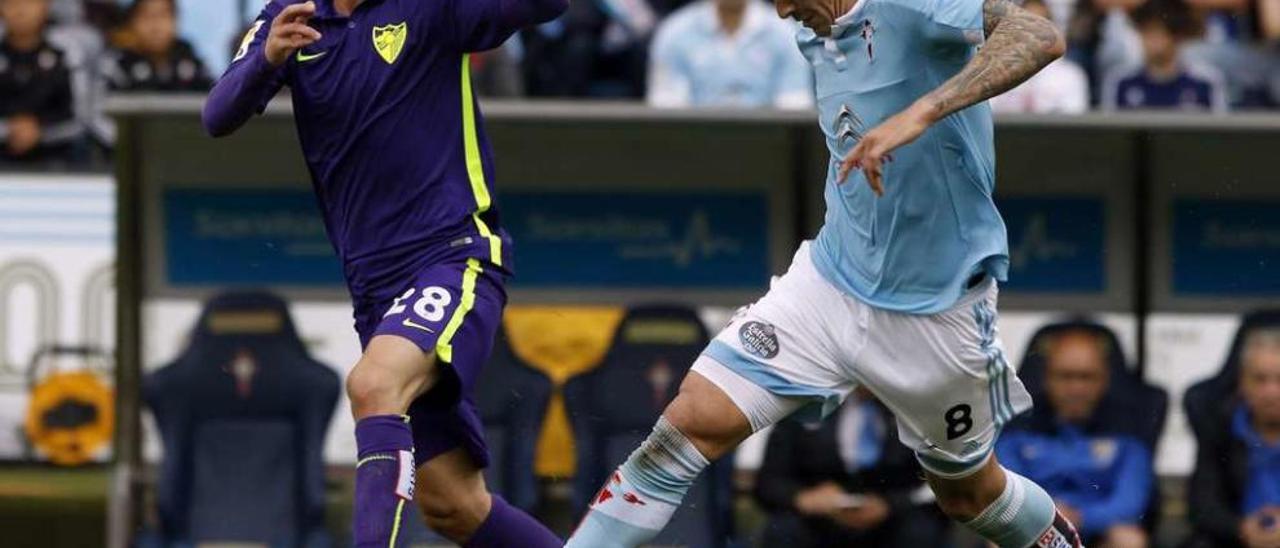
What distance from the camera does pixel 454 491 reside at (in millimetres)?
7602

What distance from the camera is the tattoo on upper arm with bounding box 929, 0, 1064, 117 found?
6328 millimetres

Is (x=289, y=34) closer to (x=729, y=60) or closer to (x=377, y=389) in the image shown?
(x=377, y=389)

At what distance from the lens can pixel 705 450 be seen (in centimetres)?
696

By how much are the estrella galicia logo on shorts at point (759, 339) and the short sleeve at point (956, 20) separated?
0.93 metres

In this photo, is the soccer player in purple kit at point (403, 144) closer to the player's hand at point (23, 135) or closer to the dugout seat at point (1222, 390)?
the dugout seat at point (1222, 390)

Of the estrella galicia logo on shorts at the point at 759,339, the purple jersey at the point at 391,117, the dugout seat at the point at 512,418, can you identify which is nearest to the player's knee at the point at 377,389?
the purple jersey at the point at 391,117

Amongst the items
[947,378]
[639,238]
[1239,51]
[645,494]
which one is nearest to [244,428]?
[639,238]

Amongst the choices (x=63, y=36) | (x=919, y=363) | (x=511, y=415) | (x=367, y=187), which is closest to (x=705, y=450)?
(x=919, y=363)

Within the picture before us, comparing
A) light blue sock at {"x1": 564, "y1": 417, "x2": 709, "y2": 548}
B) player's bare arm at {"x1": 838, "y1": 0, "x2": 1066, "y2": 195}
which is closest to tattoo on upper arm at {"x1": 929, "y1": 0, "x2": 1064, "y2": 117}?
player's bare arm at {"x1": 838, "y1": 0, "x2": 1066, "y2": 195}

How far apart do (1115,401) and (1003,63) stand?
153 inches

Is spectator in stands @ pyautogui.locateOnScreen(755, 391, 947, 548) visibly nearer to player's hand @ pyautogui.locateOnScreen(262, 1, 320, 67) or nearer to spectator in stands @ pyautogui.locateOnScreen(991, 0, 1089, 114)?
spectator in stands @ pyautogui.locateOnScreen(991, 0, 1089, 114)

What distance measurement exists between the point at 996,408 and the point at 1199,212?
3.37 meters

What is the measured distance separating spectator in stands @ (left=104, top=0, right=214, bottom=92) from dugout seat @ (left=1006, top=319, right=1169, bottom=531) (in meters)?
4.39

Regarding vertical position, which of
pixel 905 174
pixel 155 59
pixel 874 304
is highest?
pixel 905 174
